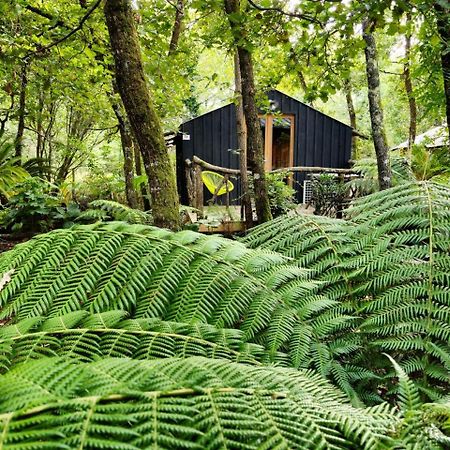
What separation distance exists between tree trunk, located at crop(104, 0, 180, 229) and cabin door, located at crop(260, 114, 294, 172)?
28.6 ft

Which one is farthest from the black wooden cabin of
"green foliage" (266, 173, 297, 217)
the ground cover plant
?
the ground cover plant

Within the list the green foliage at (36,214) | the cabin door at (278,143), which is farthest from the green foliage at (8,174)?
the cabin door at (278,143)

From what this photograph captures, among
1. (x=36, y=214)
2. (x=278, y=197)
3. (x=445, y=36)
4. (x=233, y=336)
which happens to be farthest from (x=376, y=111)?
(x=36, y=214)

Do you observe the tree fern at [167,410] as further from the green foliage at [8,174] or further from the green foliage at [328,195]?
the green foliage at [328,195]

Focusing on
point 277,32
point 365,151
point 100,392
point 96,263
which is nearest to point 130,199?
point 277,32

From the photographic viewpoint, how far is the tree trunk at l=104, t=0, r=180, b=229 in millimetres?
2033

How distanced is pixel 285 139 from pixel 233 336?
34.5ft

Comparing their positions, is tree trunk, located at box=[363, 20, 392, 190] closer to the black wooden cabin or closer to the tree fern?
the tree fern

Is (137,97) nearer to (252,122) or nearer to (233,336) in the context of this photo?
(252,122)

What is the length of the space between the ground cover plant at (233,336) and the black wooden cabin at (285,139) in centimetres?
866

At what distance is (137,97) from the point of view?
205 cm

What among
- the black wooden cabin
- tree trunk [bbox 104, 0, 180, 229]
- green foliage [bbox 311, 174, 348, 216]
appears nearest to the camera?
tree trunk [bbox 104, 0, 180, 229]

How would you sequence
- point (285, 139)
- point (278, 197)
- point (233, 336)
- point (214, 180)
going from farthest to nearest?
point (285, 139) → point (214, 180) → point (278, 197) → point (233, 336)

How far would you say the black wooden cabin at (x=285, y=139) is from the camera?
995cm
